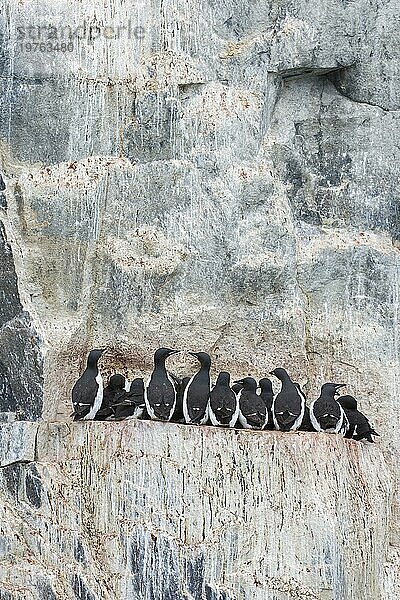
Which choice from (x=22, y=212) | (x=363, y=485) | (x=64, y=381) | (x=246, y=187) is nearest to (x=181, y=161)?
(x=246, y=187)

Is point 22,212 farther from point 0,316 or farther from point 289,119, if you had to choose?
point 289,119

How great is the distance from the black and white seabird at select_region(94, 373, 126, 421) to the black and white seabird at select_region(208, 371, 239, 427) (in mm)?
821

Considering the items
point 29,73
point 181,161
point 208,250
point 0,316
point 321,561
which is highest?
point 29,73

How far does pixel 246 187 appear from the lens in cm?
1255

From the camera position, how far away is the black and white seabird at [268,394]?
11.3 metres

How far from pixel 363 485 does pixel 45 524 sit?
2837 millimetres

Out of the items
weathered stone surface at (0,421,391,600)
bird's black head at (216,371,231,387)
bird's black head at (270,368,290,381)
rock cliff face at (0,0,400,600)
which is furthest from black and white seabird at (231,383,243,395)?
weathered stone surface at (0,421,391,600)

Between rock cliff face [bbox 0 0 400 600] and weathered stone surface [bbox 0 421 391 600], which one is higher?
rock cliff face [bbox 0 0 400 600]

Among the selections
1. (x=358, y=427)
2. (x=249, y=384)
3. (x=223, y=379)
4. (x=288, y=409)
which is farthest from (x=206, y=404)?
(x=358, y=427)

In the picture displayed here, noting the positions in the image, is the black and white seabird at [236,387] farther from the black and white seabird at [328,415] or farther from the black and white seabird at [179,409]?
the black and white seabird at [328,415]

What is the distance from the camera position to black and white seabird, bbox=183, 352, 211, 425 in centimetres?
1092

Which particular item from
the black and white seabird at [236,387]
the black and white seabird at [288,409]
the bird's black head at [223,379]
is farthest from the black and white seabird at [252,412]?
the black and white seabird at [236,387]

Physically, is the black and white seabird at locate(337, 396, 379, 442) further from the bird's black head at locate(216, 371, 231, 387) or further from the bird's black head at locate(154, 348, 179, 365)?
the bird's black head at locate(154, 348, 179, 365)

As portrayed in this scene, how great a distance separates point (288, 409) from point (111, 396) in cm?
161
